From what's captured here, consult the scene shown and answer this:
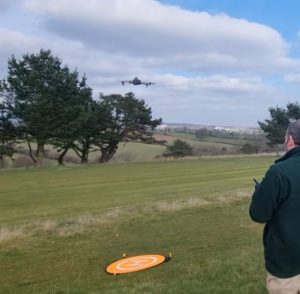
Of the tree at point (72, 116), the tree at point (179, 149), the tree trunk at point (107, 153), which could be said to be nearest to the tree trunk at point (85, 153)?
the tree trunk at point (107, 153)

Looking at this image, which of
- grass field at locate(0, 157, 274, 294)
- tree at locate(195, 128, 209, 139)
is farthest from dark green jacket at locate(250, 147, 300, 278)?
tree at locate(195, 128, 209, 139)

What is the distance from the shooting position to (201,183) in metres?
27.2

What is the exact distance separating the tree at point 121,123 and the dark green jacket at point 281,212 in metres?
49.1

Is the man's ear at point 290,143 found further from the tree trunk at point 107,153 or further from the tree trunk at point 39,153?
the tree trunk at point 107,153

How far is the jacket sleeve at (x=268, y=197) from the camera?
3.52 meters

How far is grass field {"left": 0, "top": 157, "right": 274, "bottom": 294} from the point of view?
7.31 meters

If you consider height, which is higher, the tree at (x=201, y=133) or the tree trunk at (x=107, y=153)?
the tree at (x=201, y=133)

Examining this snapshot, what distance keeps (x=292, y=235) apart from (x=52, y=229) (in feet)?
33.8

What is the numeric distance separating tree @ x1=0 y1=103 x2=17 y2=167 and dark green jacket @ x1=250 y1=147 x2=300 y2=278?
144 feet

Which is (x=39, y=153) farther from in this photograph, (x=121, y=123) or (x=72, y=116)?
(x=121, y=123)

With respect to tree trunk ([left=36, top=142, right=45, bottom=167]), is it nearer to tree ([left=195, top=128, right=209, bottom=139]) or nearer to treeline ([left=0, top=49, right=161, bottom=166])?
treeline ([left=0, top=49, right=161, bottom=166])

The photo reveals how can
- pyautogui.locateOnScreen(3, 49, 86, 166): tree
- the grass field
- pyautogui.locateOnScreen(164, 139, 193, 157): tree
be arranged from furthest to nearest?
pyautogui.locateOnScreen(164, 139, 193, 157): tree < pyautogui.locateOnScreen(3, 49, 86, 166): tree < the grass field

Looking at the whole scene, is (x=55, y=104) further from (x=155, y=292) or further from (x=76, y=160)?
(x=155, y=292)

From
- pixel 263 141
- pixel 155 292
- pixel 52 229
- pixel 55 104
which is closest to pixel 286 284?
pixel 155 292
